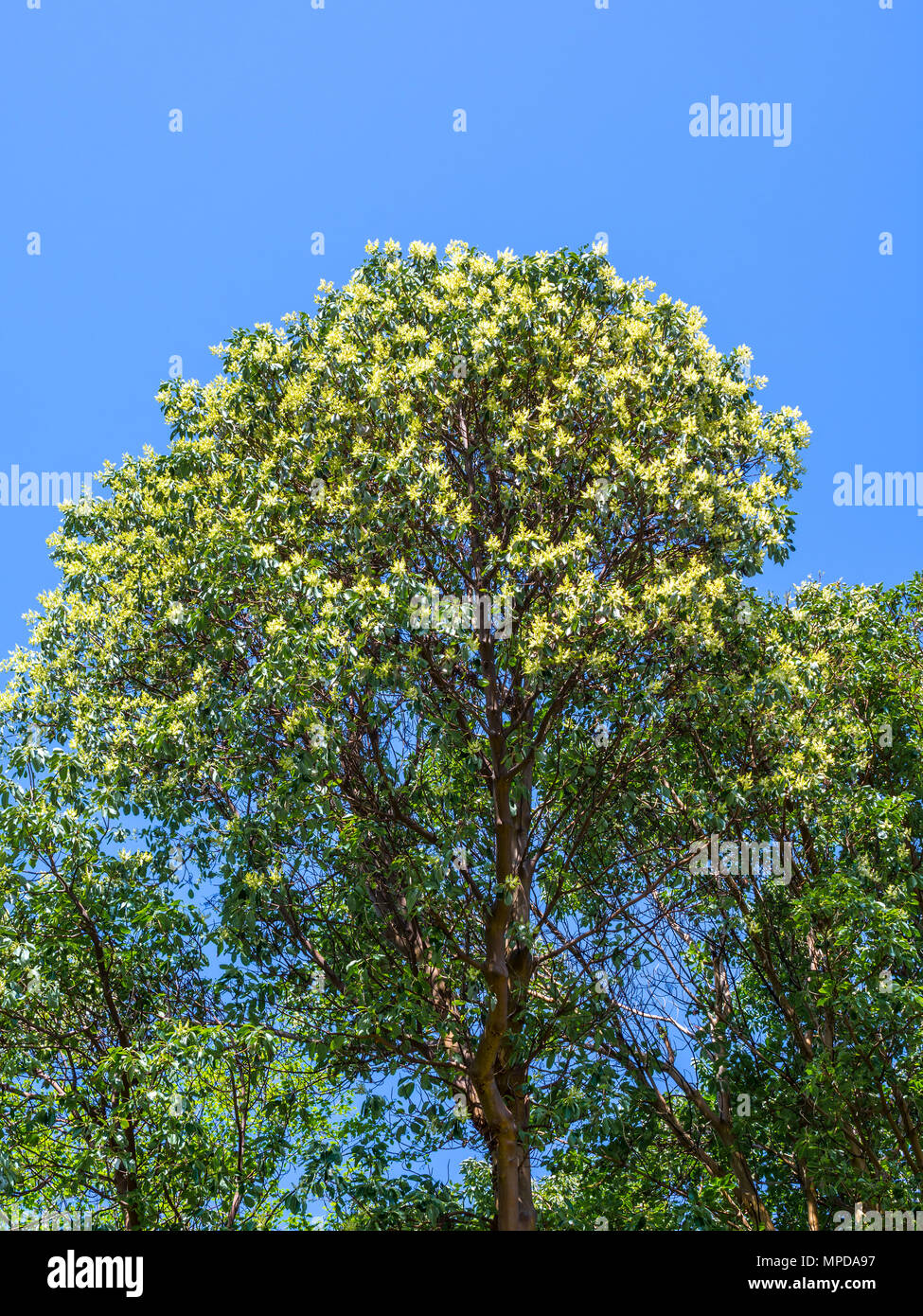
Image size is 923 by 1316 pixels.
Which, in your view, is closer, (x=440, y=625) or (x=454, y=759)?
(x=440, y=625)

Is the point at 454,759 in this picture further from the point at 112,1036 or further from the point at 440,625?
the point at 112,1036

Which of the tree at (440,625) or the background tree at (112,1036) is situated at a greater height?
the tree at (440,625)

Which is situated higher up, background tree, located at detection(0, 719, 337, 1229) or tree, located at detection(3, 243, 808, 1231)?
tree, located at detection(3, 243, 808, 1231)

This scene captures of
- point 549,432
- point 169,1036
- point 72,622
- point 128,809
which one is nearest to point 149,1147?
point 169,1036

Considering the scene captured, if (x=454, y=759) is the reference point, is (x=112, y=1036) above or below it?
below

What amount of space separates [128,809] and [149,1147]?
346 cm

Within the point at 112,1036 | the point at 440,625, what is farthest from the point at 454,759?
A: the point at 112,1036

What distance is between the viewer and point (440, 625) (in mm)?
10562

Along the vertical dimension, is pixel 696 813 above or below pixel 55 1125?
above

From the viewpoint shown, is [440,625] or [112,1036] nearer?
[440,625]

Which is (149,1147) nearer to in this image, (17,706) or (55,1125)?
(55,1125)

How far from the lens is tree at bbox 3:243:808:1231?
1130cm

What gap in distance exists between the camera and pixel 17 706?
537 inches

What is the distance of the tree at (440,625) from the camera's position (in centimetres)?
1130
